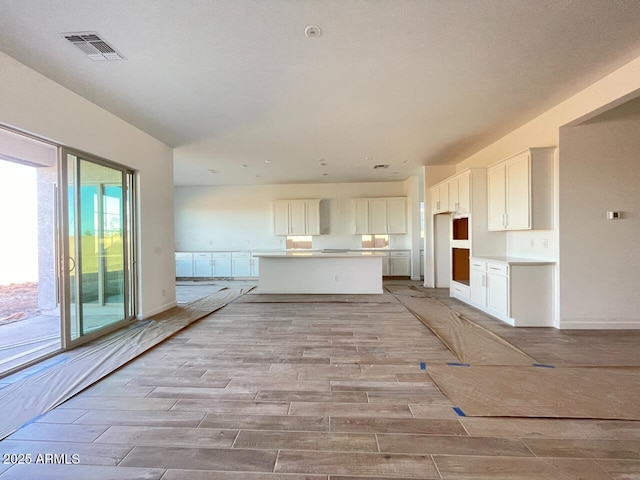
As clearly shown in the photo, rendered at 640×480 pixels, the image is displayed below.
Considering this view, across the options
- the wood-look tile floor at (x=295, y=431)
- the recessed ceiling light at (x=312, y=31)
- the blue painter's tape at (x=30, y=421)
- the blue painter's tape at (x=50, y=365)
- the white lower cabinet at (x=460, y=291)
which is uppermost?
the recessed ceiling light at (x=312, y=31)

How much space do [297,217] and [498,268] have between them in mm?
5586

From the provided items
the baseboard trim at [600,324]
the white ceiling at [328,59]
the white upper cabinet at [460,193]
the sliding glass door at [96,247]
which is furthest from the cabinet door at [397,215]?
the sliding glass door at [96,247]

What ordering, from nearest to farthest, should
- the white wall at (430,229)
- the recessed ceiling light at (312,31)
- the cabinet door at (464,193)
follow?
the recessed ceiling light at (312,31) → the cabinet door at (464,193) → the white wall at (430,229)

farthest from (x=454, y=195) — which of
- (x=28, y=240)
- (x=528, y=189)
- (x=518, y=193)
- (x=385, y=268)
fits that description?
(x=28, y=240)

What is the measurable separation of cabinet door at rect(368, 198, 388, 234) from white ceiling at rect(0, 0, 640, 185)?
389 cm

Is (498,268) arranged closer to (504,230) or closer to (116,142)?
(504,230)

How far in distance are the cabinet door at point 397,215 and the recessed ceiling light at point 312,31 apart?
21.1ft

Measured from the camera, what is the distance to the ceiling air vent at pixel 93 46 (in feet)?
7.34

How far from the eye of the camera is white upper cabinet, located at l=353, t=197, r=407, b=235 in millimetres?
8281

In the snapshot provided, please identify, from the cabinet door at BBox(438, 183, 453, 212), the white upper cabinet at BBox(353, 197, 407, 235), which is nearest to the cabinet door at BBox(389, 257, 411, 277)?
the white upper cabinet at BBox(353, 197, 407, 235)

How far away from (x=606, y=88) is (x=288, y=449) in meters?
4.51

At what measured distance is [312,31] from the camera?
→ 2205 mm

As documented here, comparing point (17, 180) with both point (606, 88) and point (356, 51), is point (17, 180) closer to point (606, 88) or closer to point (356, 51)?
point (356, 51)

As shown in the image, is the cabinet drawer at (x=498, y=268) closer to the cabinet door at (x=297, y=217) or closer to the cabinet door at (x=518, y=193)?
the cabinet door at (x=518, y=193)
